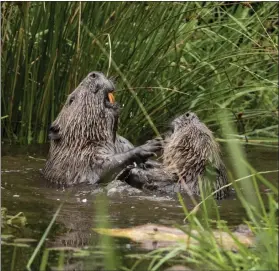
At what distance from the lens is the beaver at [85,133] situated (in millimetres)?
6816

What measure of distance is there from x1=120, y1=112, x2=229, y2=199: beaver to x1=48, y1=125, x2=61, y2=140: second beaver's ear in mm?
653

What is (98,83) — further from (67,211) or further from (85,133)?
(67,211)

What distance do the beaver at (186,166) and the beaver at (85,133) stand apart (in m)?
0.34

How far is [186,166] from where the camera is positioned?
652 cm

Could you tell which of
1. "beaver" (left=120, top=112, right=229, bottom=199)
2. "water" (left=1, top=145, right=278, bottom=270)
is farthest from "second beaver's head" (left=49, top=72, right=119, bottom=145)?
"beaver" (left=120, top=112, right=229, bottom=199)

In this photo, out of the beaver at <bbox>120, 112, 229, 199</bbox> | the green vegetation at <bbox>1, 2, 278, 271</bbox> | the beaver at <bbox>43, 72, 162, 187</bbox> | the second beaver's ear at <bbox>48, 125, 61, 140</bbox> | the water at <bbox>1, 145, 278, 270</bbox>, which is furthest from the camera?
the green vegetation at <bbox>1, 2, 278, 271</bbox>

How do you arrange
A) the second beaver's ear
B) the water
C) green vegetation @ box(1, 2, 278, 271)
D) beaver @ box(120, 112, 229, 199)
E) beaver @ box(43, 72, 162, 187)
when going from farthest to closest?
green vegetation @ box(1, 2, 278, 271), the second beaver's ear, beaver @ box(43, 72, 162, 187), beaver @ box(120, 112, 229, 199), the water

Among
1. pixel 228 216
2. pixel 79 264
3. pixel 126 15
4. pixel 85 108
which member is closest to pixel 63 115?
pixel 85 108

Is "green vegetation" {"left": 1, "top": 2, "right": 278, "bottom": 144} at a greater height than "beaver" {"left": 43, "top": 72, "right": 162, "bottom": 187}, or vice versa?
"green vegetation" {"left": 1, "top": 2, "right": 278, "bottom": 144}

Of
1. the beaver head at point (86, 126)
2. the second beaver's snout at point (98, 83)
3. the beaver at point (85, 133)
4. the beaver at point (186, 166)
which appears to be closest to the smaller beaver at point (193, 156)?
the beaver at point (186, 166)

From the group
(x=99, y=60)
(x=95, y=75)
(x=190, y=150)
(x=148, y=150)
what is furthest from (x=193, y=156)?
(x=99, y=60)

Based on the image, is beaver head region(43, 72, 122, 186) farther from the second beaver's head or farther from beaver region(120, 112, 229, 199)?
beaver region(120, 112, 229, 199)

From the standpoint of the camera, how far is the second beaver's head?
22.9 feet

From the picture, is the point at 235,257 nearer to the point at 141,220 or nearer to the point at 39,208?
the point at 141,220
